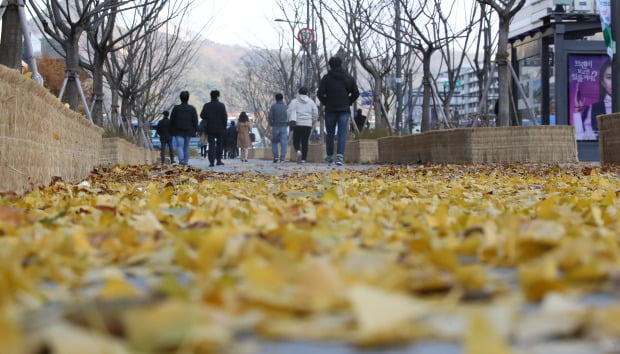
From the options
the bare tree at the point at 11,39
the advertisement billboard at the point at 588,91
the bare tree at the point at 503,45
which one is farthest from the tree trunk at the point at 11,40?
the advertisement billboard at the point at 588,91

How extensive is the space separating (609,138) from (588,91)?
9908 mm

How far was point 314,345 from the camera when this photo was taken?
1376 mm

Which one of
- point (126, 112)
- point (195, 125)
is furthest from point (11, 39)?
point (126, 112)

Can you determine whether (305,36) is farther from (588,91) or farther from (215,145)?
(588,91)

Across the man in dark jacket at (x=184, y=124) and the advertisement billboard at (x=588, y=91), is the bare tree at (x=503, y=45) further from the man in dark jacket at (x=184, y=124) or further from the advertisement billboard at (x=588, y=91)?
the man in dark jacket at (x=184, y=124)

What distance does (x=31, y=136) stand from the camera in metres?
6.46

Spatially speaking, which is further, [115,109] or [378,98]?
[115,109]

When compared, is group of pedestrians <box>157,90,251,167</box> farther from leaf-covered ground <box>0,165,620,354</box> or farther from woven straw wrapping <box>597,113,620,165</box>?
leaf-covered ground <box>0,165,620,354</box>

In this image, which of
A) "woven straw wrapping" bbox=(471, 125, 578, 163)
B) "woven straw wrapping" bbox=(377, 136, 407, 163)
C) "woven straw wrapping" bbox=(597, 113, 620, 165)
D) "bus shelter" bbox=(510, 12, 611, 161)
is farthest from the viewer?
"bus shelter" bbox=(510, 12, 611, 161)

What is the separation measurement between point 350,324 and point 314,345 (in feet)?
0.27

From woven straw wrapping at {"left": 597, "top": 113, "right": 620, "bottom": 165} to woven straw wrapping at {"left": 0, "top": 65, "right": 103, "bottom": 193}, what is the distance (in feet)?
23.7

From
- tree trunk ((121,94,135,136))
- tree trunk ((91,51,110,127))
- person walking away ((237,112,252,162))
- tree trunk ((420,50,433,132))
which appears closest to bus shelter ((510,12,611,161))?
tree trunk ((420,50,433,132))

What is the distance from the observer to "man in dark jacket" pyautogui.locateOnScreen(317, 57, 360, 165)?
16.4 meters

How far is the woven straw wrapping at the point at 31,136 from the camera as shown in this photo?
5.58 metres
